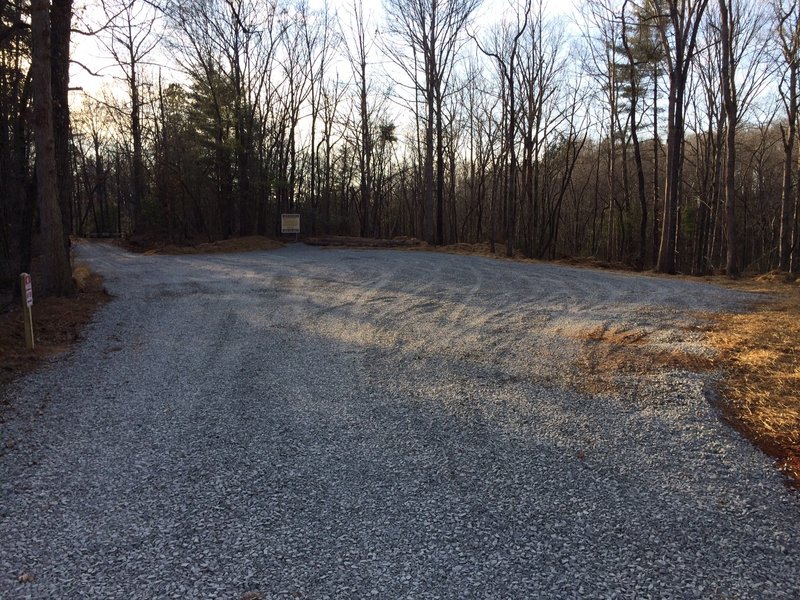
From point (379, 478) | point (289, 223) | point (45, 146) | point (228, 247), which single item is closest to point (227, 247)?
point (228, 247)

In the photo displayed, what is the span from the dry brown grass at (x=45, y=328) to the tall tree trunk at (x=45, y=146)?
0.67 meters

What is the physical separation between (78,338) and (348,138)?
32.5 m

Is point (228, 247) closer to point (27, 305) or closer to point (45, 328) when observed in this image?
point (45, 328)

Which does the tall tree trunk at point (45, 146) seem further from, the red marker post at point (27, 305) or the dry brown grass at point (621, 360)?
the dry brown grass at point (621, 360)

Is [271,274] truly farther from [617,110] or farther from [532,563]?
[617,110]

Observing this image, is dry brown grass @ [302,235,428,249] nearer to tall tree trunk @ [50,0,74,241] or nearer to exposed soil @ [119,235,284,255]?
exposed soil @ [119,235,284,255]

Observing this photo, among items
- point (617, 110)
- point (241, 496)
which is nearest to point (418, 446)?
point (241, 496)

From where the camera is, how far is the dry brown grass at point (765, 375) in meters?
3.59

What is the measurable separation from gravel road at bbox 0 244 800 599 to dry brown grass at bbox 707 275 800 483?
204mm

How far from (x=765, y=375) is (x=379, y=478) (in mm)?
3875

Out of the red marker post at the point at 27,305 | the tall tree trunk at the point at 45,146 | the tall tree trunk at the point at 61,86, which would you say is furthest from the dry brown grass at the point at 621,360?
→ the tall tree trunk at the point at 61,86

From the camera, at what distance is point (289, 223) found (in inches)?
982

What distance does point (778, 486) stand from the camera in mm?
2998

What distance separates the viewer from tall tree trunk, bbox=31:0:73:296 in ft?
27.8
